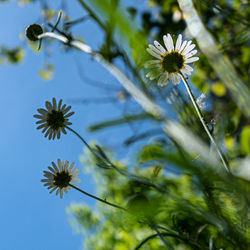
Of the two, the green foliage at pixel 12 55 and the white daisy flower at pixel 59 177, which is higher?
the green foliage at pixel 12 55

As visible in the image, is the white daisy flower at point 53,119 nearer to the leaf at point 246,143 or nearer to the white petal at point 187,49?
the white petal at point 187,49

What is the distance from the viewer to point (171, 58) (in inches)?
14.3

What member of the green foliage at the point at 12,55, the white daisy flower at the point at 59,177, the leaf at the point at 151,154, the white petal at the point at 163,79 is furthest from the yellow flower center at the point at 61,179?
the green foliage at the point at 12,55

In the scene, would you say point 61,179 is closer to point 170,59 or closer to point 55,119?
point 55,119

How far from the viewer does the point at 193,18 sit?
8.0 inches

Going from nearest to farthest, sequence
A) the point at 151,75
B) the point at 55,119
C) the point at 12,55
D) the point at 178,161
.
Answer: the point at 178,161 → the point at 151,75 → the point at 55,119 → the point at 12,55

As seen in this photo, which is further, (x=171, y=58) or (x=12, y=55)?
(x=12, y=55)

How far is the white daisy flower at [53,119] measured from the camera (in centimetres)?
42

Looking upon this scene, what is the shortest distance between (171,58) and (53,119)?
187 mm

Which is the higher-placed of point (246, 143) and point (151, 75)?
point (151, 75)

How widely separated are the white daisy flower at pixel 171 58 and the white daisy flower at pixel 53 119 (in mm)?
147

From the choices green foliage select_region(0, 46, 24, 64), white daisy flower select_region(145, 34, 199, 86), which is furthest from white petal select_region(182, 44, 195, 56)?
green foliage select_region(0, 46, 24, 64)

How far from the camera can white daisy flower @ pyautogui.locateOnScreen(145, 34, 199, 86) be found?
0.36 m

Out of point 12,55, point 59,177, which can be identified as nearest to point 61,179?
point 59,177
